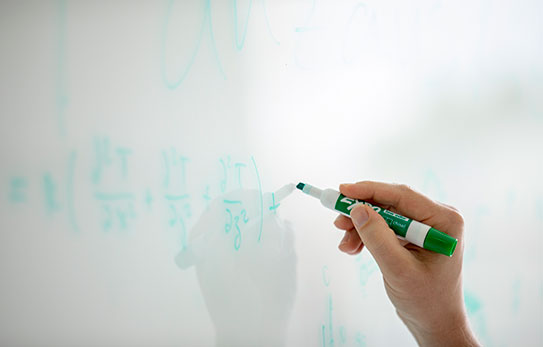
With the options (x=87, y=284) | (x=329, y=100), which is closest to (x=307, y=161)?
(x=329, y=100)

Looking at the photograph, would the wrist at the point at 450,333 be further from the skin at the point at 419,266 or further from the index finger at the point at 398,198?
the index finger at the point at 398,198

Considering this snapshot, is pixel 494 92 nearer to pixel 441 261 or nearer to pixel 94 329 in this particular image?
pixel 441 261

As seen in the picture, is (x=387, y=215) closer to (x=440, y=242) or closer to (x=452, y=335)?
(x=440, y=242)

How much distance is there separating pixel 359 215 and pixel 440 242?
0.30 feet

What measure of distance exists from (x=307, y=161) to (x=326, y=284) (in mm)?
198

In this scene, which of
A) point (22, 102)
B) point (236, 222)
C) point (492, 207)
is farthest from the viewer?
point (492, 207)

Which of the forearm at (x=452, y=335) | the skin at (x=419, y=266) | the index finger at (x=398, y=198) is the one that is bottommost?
the forearm at (x=452, y=335)

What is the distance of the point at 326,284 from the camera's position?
51 centimetres

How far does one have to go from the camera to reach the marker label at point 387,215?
1.28 ft

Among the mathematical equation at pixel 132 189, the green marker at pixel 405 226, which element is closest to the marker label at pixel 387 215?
the green marker at pixel 405 226

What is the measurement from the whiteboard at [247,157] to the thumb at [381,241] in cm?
11

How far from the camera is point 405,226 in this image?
1.28 ft

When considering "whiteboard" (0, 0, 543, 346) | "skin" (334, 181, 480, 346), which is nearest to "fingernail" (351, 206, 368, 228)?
"skin" (334, 181, 480, 346)

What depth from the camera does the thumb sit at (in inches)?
15.0
